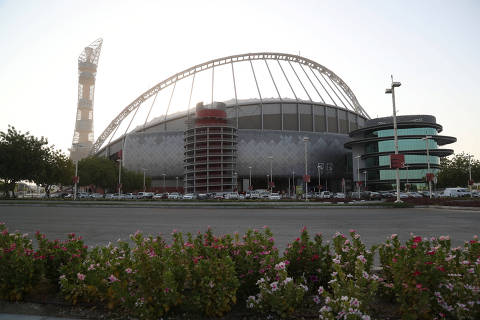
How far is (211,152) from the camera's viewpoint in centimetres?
10088

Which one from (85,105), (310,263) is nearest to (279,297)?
(310,263)

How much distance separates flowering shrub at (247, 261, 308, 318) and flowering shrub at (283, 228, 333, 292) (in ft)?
2.45

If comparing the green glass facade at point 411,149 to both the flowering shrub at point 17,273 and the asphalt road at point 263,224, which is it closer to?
the asphalt road at point 263,224

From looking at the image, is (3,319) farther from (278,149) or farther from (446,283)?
(278,149)

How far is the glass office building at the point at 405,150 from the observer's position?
90.6 m

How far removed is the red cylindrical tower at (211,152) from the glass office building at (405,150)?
127 feet

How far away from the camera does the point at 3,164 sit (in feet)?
167

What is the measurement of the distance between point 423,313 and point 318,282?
6.08 ft

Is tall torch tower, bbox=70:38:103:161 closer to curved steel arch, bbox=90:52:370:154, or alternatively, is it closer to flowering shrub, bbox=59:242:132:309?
curved steel arch, bbox=90:52:370:154

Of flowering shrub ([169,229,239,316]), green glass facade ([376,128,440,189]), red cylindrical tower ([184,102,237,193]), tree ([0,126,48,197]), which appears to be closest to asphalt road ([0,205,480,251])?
flowering shrub ([169,229,239,316])

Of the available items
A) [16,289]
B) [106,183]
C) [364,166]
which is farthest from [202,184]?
[16,289]

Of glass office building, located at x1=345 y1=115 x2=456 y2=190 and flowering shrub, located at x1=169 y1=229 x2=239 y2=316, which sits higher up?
glass office building, located at x1=345 y1=115 x2=456 y2=190

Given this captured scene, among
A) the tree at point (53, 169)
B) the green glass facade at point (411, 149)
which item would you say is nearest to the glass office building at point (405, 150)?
the green glass facade at point (411, 149)

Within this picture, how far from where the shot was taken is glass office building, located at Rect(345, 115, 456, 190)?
90562 millimetres
